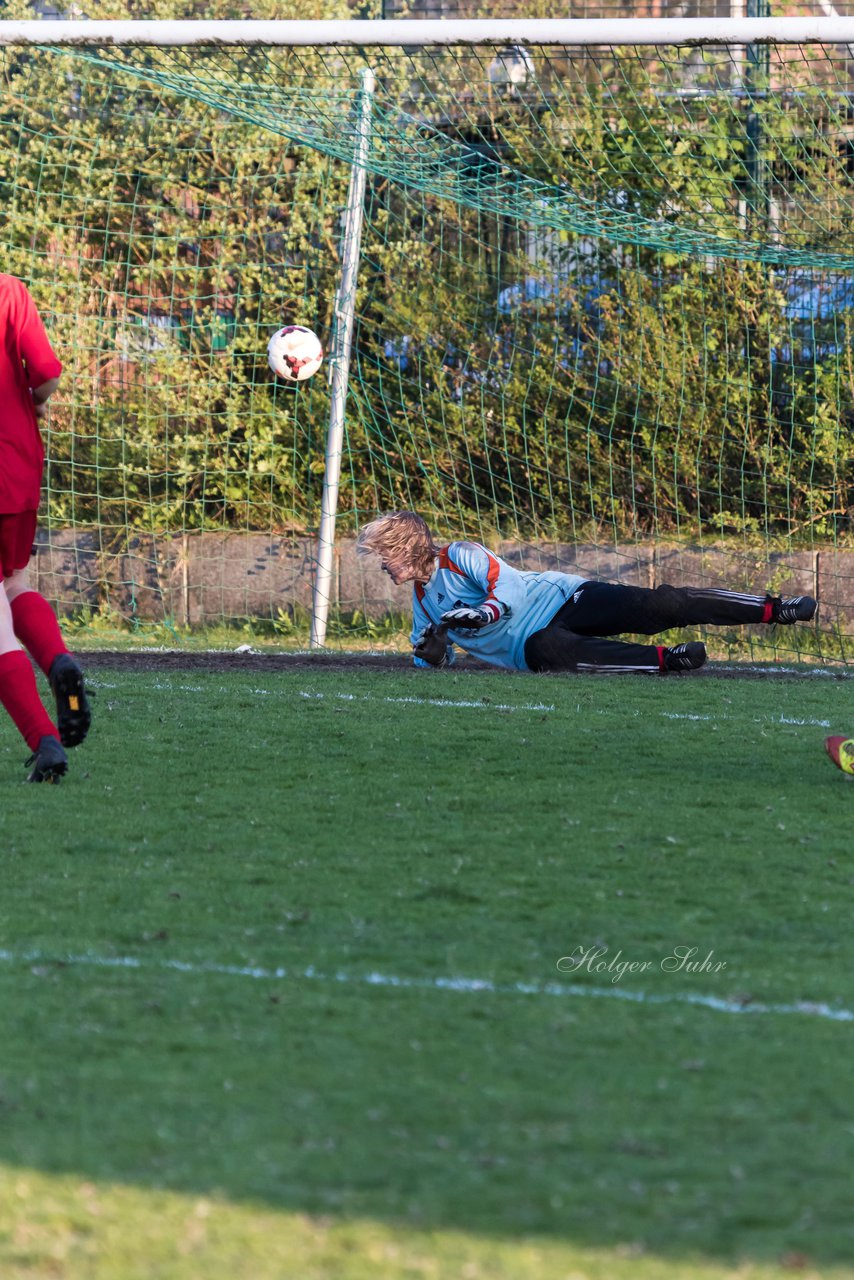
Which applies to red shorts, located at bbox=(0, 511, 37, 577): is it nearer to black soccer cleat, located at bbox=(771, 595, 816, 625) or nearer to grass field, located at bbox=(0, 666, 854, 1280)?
grass field, located at bbox=(0, 666, 854, 1280)

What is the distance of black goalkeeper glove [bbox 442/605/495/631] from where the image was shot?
6.19m

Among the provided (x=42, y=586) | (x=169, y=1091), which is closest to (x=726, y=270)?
(x=42, y=586)

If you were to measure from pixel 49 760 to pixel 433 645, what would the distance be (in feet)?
5.91

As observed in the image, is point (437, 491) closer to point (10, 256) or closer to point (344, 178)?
point (344, 178)

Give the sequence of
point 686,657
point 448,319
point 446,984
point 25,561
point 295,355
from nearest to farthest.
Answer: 1. point 446,984
2. point 25,561
3. point 686,657
4. point 295,355
5. point 448,319

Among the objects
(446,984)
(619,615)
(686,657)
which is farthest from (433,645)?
(446,984)

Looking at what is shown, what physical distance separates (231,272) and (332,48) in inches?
84.2

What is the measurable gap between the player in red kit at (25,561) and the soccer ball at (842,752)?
7.17 feet

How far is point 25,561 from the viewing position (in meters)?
5.24

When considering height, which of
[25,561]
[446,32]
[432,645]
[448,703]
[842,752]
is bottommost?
[448,703]

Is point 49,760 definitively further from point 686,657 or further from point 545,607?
point 686,657

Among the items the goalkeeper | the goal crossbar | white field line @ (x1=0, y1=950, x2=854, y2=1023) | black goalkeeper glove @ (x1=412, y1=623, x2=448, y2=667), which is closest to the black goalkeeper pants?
the goalkeeper

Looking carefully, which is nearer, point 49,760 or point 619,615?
point 49,760

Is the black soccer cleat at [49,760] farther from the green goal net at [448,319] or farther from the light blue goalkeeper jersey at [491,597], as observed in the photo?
the green goal net at [448,319]
